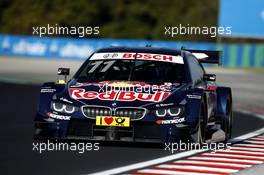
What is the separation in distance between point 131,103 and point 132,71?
1482mm

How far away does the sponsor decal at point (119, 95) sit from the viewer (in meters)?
11.6

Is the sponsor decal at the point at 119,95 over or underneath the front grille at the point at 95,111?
over

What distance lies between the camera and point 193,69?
13.4 m

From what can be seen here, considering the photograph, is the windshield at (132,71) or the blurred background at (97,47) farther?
the windshield at (132,71)

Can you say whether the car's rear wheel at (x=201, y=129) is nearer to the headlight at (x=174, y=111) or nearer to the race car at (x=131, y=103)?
A: the race car at (x=131, y=103)

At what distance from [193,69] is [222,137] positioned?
106cm

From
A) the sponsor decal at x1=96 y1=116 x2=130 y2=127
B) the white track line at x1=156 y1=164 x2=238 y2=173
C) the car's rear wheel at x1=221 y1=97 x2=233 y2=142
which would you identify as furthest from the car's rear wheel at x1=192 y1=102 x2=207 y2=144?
the white track line at x1=156 y1=164 x2=238 y2=173

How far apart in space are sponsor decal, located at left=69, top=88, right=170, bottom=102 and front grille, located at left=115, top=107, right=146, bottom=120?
199 mm

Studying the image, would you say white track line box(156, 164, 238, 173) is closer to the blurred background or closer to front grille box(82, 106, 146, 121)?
the blurred background

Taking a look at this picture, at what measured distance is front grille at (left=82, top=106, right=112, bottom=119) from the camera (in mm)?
11445

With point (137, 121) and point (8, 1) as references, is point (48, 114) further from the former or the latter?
point (8, 1)

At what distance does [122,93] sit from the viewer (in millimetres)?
11828

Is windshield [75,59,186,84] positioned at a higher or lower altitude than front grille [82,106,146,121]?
higher

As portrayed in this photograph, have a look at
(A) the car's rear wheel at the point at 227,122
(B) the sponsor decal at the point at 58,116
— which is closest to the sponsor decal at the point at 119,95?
(B) the sponsor decal at the point at 58,116
